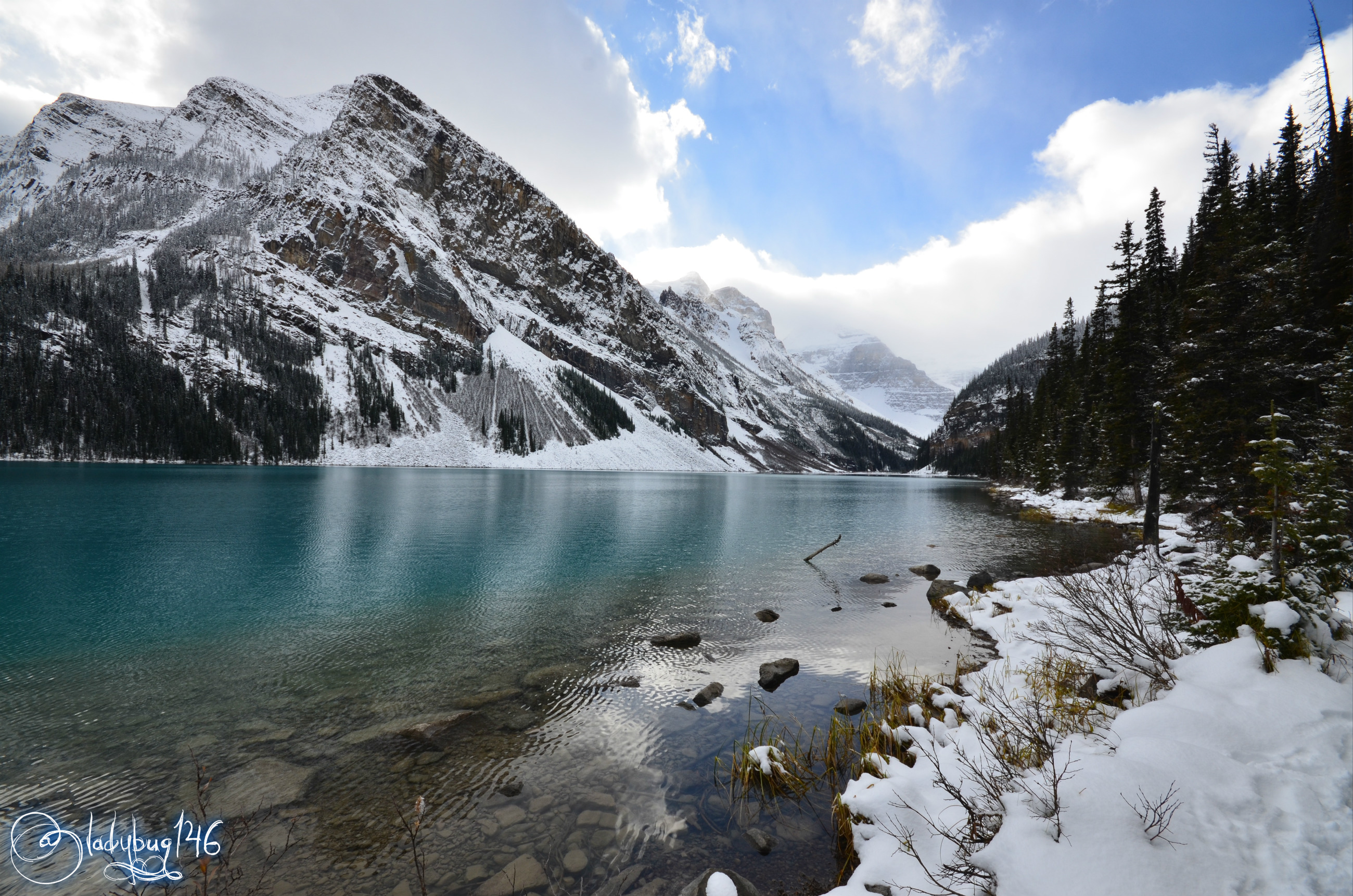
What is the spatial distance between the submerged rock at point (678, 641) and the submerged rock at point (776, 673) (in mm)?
2539

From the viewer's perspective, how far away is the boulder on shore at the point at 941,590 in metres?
18.6

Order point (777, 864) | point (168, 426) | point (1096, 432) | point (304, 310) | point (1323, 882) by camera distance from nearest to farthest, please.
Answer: point (1323, 882) < point (777, 864) < point (1096, 432) < point (168, 426) < point (304, 310)

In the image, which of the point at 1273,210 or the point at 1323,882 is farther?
the point at 1273,210

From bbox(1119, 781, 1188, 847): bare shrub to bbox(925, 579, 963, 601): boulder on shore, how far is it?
1572cm

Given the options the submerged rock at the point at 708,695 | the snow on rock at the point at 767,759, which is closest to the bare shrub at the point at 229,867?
the snow on rock at the point at 767,759

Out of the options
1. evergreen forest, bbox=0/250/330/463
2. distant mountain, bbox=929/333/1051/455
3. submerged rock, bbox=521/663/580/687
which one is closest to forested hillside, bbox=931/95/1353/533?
submerged rock, bbox=521/663/580/687

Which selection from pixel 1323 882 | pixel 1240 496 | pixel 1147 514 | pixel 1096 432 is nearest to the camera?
pixel 1323 882

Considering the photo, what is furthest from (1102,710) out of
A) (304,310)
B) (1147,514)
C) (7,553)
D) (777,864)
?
(304,310)

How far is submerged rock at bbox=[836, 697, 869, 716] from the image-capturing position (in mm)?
10172

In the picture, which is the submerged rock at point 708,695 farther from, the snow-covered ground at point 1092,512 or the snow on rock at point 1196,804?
the snow-covered ground at point 1092,512

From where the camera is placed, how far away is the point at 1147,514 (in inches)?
874

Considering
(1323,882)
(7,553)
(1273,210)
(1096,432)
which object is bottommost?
(7,553)

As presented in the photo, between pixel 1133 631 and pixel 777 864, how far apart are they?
601 cm

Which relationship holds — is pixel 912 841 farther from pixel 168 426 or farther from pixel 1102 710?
pixel 168 426
